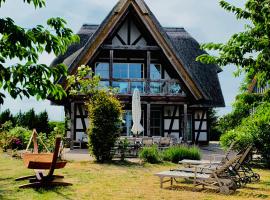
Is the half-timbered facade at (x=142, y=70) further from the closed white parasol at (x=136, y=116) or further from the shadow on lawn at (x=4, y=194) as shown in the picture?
the shadow on lawn at (x=4, y=194)

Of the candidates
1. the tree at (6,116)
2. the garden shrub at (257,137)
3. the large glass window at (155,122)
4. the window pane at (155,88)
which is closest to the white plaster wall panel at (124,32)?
the window pane at (155,88)

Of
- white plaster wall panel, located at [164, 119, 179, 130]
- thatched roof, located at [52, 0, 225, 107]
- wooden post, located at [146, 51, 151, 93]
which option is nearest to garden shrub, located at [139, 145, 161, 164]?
wooden post, located at [146, 51, 151, 93]

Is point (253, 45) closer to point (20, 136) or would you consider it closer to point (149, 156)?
point (149, 156)

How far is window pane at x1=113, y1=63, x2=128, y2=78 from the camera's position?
22481 mm

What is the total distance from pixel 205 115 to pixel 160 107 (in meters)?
3.52

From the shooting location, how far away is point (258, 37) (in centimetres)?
743

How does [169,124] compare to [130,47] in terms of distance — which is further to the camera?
[169,124]

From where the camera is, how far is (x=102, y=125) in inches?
571

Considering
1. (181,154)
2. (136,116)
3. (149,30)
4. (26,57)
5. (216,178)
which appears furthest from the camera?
(149,30)

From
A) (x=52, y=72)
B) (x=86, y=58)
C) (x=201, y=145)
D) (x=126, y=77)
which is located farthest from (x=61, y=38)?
(x=201, y=145)

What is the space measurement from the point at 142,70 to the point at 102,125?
28.2 ft

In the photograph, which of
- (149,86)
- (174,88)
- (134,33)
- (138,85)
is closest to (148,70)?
(149,86)

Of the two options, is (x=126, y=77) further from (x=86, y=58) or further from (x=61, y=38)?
(x=61, y=38)

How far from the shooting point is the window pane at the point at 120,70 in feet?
73.8
